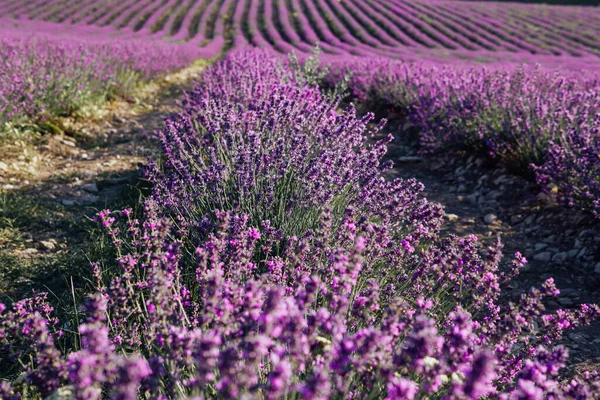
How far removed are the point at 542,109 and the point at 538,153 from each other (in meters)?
0.47

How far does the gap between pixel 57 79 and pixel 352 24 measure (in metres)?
20.1

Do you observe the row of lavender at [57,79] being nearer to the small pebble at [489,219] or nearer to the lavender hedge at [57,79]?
the lavender hedge at [57,79]

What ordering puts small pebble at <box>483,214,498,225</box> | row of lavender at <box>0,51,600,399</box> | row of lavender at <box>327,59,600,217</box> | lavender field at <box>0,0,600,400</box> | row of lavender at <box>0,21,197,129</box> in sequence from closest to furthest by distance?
row of lavender at <box>0,51,600,399</box> → lavender field at <box>0,0,600,400</box> → row of lavender at <box>327,59,600,217</box> → small pebble at <box>483,214,498,225</box> → row of lavender at <box>0,21,197,129</box>

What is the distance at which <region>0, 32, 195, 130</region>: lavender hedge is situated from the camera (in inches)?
218

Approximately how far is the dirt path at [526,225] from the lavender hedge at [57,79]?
4510 mm

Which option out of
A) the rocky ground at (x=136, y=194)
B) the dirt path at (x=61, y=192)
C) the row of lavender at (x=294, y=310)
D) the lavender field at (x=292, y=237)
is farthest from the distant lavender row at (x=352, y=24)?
the row of lavender at (x=294, y=310)

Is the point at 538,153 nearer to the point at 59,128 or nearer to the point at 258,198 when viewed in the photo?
the point at 258,198

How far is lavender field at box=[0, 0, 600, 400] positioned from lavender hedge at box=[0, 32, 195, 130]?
0.05 m

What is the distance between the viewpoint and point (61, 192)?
14.3ft

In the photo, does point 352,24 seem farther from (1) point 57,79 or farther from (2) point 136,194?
(2) point 136,194

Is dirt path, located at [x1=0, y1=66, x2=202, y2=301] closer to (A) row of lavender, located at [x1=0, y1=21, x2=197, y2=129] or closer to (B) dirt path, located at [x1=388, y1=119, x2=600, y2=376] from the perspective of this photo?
(A) row of lavender, located at [x1=0, y1=21, x2=197, y2=129]

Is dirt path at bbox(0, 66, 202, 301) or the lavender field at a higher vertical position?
the lavender field

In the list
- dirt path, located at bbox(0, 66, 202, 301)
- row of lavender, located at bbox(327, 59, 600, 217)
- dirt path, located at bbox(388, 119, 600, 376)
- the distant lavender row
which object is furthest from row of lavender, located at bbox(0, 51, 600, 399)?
the distant lavender row

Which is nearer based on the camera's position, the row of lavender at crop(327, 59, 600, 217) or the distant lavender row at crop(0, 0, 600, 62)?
the row of lavender at crop(327, 59, 600, 217)
